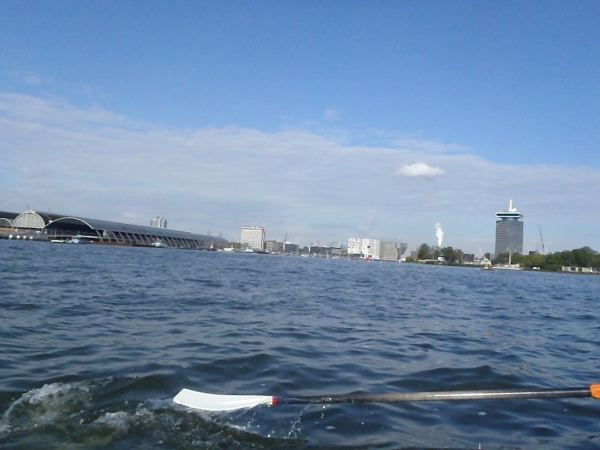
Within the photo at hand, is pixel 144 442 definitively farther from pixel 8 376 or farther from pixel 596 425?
pixel 596 425

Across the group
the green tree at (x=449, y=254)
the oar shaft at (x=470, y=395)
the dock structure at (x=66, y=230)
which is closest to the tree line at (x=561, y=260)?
the green tree at (x=449, y=254)

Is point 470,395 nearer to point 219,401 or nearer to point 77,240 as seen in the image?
point 219,401

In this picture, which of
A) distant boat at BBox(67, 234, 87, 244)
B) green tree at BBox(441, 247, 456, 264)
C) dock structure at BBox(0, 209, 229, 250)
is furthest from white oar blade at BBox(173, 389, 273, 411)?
green tree at BBox(441, 247, 456, 264)

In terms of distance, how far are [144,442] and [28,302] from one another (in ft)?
35.1

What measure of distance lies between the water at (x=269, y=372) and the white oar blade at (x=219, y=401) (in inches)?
4.3

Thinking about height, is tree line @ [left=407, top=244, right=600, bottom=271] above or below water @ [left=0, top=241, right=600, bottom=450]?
above

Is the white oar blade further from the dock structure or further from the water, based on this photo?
the dock structure

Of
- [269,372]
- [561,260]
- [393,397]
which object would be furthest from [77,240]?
[561,260]

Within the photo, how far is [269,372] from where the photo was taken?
8031 millimetres

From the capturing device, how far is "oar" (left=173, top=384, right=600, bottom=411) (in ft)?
17.1

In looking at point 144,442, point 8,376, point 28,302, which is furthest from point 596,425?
point 28,302

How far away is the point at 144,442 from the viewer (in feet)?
16.5

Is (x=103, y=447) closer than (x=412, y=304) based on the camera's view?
Yes

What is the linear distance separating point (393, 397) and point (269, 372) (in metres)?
3.17
